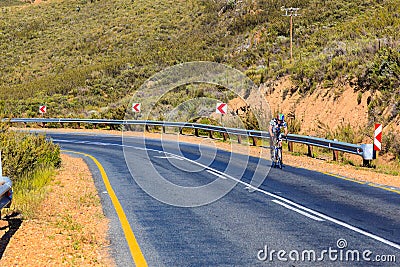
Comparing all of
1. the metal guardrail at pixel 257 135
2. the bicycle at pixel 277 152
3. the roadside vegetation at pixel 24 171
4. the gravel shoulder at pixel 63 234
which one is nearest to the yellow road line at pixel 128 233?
the gravel shoulder at pixel 63 234

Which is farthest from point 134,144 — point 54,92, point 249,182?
point 54,92

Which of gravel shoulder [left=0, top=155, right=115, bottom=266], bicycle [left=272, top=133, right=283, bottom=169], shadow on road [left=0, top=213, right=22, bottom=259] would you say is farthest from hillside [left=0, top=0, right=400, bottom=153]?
shadow on road [left=0, top=213, right=22, bottom=259]

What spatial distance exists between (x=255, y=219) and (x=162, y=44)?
65580mm

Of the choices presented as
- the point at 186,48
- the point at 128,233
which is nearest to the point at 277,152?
the point at 128,233

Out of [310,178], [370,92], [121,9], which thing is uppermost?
[121,9]

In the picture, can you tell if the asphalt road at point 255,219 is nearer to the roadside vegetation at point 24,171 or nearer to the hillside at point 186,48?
the roadside vegetation at point 24,171

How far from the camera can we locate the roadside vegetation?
38.0 ft

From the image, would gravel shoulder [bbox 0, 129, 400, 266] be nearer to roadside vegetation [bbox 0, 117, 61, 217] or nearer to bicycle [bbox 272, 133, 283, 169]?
roadside vegetation [bbox 0, 117, 61, 217]

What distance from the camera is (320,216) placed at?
10227 mm

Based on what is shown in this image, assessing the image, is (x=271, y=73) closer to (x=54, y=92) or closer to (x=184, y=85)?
(x=184, y=85)

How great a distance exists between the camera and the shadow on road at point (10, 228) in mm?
8357

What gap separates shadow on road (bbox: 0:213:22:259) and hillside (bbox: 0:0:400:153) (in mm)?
14781

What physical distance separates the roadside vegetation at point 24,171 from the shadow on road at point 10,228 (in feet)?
0.84

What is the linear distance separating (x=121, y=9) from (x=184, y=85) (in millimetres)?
47690
